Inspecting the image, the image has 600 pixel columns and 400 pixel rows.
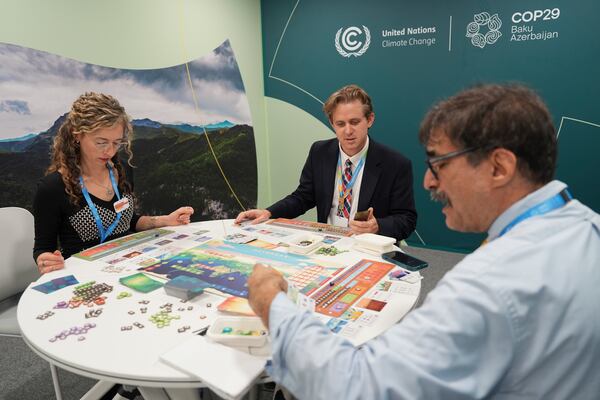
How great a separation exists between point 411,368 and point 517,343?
211 millimetres

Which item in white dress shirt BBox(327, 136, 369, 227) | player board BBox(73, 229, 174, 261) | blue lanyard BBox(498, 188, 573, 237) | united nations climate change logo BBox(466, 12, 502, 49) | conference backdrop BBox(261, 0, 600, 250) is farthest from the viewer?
united nations climate change logo BBox(466, 12, 502, 49)

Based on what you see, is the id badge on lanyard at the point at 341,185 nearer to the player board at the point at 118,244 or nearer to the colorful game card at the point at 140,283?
the player board at the point at 118,244

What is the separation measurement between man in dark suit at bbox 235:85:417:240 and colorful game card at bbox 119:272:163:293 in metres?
0.88

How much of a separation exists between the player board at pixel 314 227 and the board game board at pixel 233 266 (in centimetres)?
42

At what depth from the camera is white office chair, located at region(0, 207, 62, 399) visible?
209 centimetres

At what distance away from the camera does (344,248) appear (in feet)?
6.45

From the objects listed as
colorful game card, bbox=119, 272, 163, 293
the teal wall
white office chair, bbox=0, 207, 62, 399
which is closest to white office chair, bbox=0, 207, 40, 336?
white office chair, bbox=0, 207, 62, 399

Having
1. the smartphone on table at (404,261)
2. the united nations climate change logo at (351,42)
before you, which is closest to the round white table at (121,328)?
the smartphone on table at (404,261)

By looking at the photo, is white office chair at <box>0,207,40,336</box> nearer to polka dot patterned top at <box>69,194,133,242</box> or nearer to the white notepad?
polka dot patterned top at <box>69,194,133,242</box>

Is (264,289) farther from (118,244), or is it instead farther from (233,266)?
(118,244)

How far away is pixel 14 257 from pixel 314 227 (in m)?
1.67

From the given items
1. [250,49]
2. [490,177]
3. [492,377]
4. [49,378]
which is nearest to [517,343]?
[492,377]

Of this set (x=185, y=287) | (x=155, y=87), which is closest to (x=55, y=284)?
(x=185, y=287)

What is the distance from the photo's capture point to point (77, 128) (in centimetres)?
209
